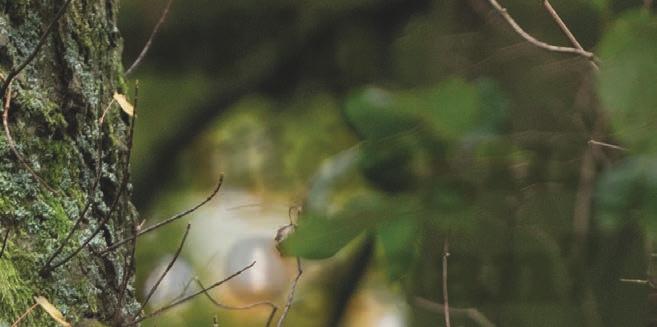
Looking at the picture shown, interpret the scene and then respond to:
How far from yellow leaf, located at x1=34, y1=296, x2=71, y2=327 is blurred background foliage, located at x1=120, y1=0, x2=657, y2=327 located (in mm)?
192

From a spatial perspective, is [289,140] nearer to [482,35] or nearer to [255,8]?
[255,8]

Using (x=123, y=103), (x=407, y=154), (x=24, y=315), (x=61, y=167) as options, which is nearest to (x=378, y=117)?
(x=407, y=154)

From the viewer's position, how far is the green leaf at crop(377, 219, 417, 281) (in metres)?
0.42

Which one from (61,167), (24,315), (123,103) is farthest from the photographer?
(123,103)

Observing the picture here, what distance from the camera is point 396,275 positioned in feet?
1.44

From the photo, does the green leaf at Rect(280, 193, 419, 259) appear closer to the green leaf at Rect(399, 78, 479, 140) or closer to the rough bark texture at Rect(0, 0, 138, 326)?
the green leaf at Rect(399, 78, 479, 140)

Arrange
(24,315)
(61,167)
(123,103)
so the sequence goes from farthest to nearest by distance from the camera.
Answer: (123,103)
(61,167)
(24,315)

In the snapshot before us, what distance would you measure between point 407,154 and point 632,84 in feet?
0.35

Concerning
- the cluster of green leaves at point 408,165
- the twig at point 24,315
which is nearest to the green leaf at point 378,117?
the cluster of green leaves at point 408,165

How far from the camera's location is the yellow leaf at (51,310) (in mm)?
903

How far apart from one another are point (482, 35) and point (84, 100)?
1.30 m

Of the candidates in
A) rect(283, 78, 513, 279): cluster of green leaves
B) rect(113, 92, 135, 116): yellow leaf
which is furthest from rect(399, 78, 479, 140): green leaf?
rect(113, 92, 135, 116): yellow leaf

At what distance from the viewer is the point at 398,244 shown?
42cm

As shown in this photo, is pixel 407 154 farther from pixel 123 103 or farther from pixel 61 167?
pixel 123 103
